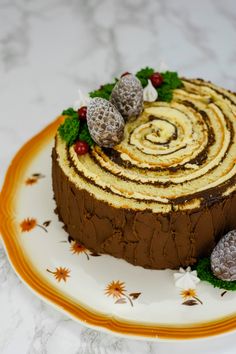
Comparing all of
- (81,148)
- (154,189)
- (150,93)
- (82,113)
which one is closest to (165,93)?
(150,93)

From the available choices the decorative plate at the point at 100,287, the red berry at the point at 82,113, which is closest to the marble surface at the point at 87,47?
the decorative plate at the point at 100,287

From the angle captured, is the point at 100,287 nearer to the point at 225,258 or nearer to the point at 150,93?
the point at 225,258

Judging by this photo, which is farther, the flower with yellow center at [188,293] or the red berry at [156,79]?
the red berry at [156,79]

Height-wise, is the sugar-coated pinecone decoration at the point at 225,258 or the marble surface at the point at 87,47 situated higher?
the marble surface at the point at 87,47

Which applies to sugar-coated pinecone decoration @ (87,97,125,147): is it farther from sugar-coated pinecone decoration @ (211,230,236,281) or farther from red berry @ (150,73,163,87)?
sugar-coated pinecone decoration @ (211,230,236,281)

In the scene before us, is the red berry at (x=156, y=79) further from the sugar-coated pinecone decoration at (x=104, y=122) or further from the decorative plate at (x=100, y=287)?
the decorative plate at (x=100, y=287)

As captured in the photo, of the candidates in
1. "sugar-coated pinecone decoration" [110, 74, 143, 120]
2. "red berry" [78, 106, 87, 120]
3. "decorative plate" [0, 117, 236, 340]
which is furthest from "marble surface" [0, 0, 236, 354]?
"sugar-coated pinecone decoration" [110, 74, 143, 120]
